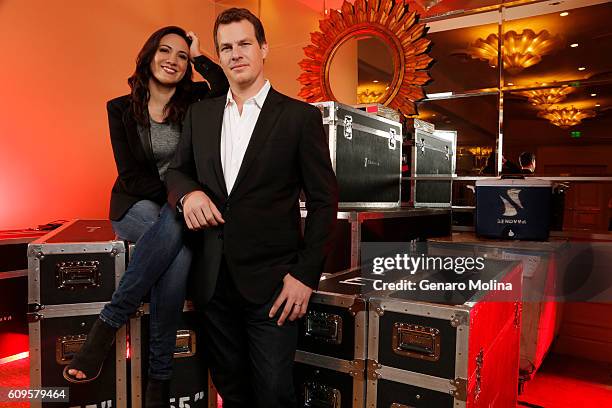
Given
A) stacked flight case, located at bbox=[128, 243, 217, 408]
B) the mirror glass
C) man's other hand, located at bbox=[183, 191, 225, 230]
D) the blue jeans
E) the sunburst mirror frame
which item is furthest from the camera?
the mirror glass

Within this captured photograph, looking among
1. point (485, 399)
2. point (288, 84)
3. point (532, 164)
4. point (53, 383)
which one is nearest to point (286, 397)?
point (485, 399)

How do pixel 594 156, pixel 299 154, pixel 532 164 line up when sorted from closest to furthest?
pixel 299 154, pixel 594 156, pixel 532 164

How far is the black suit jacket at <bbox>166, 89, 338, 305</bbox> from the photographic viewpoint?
126 centimetres

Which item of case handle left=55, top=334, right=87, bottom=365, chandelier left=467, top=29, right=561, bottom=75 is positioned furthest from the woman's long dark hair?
chandelier left=467, top=29, right=561, bottom=75

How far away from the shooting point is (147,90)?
5.79ft

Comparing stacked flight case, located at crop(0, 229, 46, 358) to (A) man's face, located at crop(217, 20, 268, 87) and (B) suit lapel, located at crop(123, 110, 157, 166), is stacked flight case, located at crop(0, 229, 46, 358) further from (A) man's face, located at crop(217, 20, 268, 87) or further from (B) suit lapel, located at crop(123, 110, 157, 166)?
(A) man's face, located at crop(217, 20, 268, 87)

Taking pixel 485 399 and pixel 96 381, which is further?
pixel 96 381

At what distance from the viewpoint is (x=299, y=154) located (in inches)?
50.9

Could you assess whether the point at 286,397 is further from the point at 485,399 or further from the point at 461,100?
the point at 461,100

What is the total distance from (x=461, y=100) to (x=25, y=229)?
3.27m

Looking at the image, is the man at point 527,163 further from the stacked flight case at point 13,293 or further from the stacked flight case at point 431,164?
the stacked flight case at point 13,293

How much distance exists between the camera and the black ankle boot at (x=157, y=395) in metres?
1.46

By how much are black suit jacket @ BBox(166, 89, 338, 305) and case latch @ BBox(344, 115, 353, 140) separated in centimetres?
101

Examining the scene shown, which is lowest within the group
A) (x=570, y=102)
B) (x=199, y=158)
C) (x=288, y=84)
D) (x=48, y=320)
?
(x=48, y=320)
